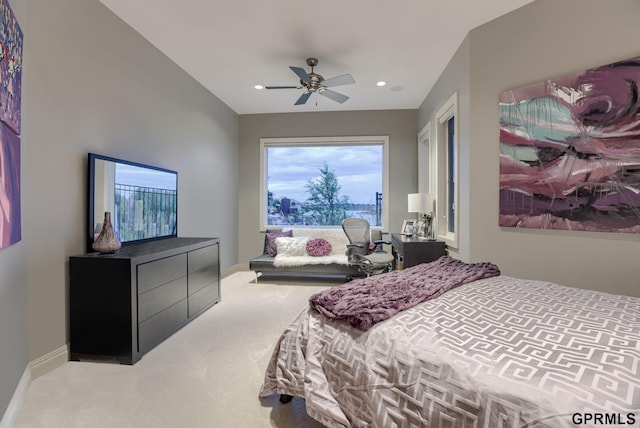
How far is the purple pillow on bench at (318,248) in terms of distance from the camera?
4.88 meters

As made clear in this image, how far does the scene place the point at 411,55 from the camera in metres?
3.47

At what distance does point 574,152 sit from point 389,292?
6.36 ft

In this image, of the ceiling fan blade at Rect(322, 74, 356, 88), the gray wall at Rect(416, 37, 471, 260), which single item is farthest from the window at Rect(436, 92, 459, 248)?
the ceiling fan blade at Rect(322, 74, 356, 88)

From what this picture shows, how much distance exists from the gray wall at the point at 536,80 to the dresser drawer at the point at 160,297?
281 cm

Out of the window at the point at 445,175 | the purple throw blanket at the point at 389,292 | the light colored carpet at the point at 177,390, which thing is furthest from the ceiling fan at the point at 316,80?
the light colored carpet at the point at 177,390

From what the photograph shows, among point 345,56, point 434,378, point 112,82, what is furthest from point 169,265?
point 345,56

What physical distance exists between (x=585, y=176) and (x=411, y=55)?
83.8 inches

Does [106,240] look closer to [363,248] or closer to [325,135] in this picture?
[363,248]

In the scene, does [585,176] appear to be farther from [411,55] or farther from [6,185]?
[6,185]

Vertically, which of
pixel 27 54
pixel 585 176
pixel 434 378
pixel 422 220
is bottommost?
pixel 434 378

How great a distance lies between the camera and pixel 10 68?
5.39 feet

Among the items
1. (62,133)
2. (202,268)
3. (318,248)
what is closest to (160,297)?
(202,268)

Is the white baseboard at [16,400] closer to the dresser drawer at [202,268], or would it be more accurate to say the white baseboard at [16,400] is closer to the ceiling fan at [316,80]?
the dresser drawer at [202,268]

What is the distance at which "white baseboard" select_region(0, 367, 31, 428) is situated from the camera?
5.08 feet
